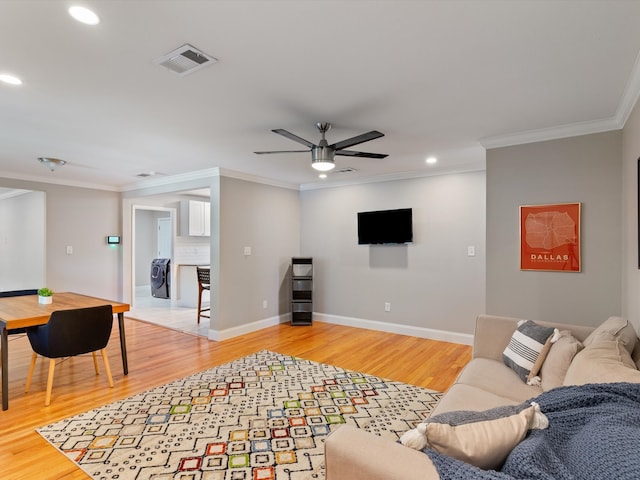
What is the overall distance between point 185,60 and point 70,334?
2510mm

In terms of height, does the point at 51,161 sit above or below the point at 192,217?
above

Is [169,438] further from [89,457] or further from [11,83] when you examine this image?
[11,83]

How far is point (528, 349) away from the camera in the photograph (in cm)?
240

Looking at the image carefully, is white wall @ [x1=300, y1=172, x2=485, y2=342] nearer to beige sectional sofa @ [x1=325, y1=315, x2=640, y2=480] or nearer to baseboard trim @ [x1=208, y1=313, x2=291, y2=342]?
baseboard trim @ [x1=208, y1=313, x2=291, y2=342]

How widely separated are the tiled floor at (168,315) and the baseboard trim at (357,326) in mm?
439

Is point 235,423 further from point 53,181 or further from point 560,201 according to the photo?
point 53,181

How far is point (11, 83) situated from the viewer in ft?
7.38

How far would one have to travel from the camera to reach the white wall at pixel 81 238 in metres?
5.61

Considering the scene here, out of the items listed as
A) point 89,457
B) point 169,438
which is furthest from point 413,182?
point 89,457

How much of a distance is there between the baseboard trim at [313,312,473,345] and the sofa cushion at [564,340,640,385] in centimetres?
289

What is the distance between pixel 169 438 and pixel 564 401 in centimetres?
234

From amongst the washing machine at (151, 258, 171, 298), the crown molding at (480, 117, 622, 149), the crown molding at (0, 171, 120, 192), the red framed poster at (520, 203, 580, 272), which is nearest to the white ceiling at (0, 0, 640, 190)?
the crown molding at (480, 117, 622, 149)

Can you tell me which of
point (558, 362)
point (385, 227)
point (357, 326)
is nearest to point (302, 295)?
point (357, 326)

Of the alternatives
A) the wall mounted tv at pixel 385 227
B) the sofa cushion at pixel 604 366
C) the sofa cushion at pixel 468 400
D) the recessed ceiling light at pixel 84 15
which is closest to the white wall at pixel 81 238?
the wall mounted tv at pixel 385 227
